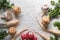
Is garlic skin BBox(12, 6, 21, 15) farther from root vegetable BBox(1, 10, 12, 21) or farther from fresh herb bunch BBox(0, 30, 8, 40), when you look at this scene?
fresh herb bunch BBox(0, 30, 8, 40)

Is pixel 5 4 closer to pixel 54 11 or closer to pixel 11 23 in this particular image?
pixel 11 23

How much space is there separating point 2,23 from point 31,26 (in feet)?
0.64

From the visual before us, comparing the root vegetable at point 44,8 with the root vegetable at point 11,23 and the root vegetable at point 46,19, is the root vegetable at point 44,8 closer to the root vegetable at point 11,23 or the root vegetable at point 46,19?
the root vegetable at point 46,19

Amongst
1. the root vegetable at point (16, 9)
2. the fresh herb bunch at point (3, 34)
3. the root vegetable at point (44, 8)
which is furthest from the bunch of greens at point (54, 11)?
the fresh herb bunch at point (3, 34)

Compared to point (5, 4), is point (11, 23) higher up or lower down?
lower down

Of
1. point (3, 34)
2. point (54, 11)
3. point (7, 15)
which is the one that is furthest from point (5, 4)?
point (54, 11)

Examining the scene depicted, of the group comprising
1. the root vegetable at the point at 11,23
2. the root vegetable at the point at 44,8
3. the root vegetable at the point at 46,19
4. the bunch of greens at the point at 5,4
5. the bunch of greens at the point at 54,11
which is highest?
the bunch of greens at the point at 5,4

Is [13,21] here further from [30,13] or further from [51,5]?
[51,5]

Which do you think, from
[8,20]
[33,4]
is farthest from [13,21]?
[33,4]

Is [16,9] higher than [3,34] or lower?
higher

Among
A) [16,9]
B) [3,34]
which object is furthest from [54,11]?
[3,34]

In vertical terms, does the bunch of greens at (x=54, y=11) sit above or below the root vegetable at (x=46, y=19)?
above

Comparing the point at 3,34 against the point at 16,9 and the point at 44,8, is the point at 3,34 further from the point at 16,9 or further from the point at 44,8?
the point at 44,8

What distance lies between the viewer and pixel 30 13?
1.30 m
